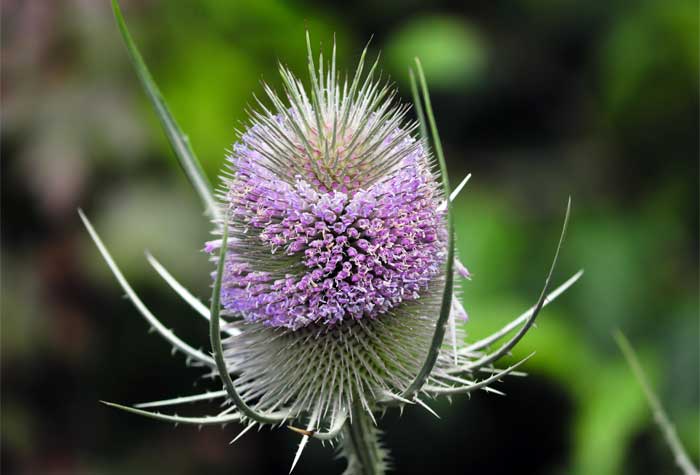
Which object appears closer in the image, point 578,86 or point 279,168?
point 279,168

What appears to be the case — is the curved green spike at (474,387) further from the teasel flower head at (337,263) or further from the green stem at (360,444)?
the green stem at (360,444)

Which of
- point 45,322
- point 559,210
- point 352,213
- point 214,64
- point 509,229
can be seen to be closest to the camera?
point 352,213

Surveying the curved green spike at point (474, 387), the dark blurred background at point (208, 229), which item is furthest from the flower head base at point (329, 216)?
the dark blurred background at point (208, 229)

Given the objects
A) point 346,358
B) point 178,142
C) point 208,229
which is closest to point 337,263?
point 346,358

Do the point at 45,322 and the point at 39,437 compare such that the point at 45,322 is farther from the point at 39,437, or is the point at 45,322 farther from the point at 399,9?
the point at 399,9

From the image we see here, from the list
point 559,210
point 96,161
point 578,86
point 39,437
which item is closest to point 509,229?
point 559,210

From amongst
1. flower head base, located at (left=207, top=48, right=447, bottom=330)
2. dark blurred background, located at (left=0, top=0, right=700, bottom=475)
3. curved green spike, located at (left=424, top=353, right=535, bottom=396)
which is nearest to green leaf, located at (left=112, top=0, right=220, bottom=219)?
flower head base, located at (left=207, top=48, right=447, bottom=330)

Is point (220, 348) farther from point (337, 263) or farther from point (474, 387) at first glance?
point (474, 387)
